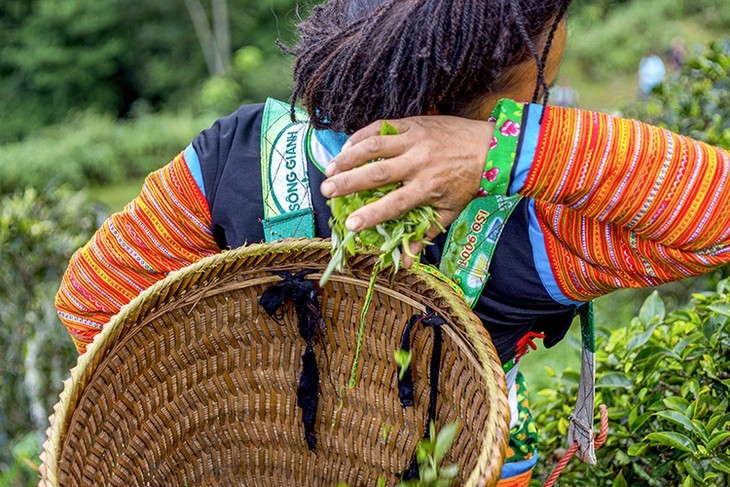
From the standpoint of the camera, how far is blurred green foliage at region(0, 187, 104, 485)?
3084mm

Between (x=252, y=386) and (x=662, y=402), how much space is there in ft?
2.71

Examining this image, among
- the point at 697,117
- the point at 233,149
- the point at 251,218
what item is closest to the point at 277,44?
the point at 233,149

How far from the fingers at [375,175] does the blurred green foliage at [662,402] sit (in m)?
0.72

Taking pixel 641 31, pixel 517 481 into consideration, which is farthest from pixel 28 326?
pixel 641 31

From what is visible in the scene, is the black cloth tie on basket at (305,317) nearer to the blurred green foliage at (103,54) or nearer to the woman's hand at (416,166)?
the woman's hand at (416,166)

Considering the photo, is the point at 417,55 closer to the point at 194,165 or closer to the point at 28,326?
the point at 194,165

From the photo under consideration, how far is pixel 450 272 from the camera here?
1.35 m

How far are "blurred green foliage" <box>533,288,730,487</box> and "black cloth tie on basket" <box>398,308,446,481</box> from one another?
368 mm

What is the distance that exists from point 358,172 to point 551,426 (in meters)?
1.04

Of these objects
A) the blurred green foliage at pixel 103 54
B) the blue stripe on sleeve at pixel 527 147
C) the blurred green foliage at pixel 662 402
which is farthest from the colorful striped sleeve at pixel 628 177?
the blurred green foliage at pixel 103 54

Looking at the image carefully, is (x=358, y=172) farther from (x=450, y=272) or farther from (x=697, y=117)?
(x=697, y=117)

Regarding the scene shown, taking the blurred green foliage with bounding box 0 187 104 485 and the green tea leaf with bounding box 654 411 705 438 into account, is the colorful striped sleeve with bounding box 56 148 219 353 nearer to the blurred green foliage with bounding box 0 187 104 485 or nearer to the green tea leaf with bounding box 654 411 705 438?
the green tea leaf with bounding box 654 411 705 438

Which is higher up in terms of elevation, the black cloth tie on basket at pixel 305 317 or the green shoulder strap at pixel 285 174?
the green shoulder strap at pixel 285 174

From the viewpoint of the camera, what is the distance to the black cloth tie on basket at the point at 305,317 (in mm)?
1478
